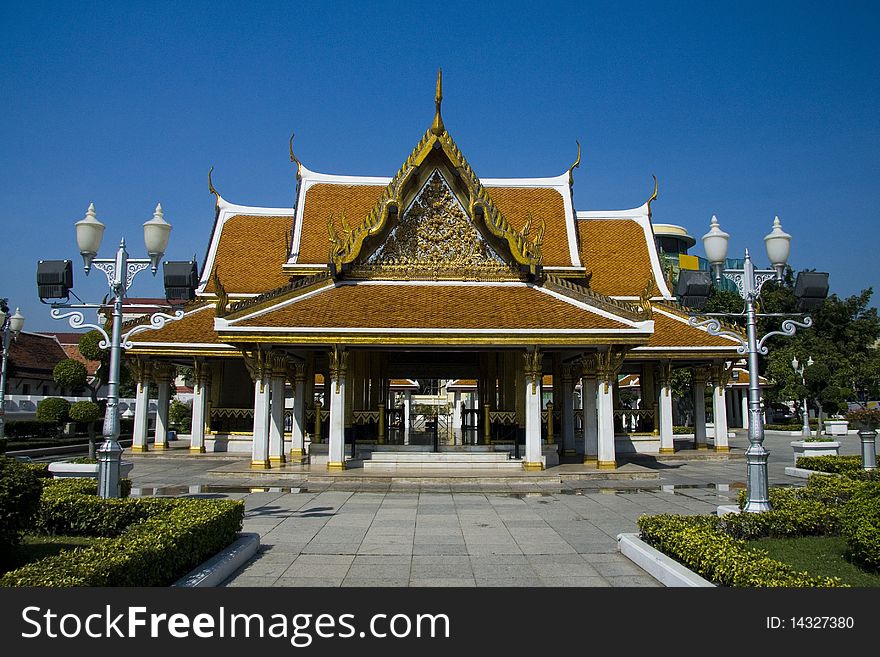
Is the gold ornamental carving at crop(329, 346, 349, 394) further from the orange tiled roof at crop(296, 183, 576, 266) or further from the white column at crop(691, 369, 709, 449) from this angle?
the white column at crop(691, 369, 709, 449)

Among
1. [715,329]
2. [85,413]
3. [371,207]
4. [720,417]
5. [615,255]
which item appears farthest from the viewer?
[615,255]

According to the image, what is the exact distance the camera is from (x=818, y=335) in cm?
5116

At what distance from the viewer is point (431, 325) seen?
15.1 meters

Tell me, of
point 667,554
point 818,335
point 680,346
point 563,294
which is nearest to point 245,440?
point 563,294

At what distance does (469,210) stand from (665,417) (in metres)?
10.5

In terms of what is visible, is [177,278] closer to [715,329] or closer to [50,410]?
[715,329]

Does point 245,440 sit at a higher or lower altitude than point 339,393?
lower

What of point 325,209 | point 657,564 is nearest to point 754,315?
point 657,564

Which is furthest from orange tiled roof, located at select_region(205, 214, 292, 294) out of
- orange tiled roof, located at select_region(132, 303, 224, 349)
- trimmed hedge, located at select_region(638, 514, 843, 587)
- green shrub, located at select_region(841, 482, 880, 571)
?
green shrub, located at select_region(841, 482, 880, 571)

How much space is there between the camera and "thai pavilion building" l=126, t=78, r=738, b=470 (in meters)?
15.5

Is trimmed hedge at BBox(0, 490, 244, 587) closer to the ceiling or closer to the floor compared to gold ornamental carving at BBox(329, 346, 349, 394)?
closer to the floor

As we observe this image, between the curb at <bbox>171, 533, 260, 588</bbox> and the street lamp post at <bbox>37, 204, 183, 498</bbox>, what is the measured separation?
2714 millimetres
